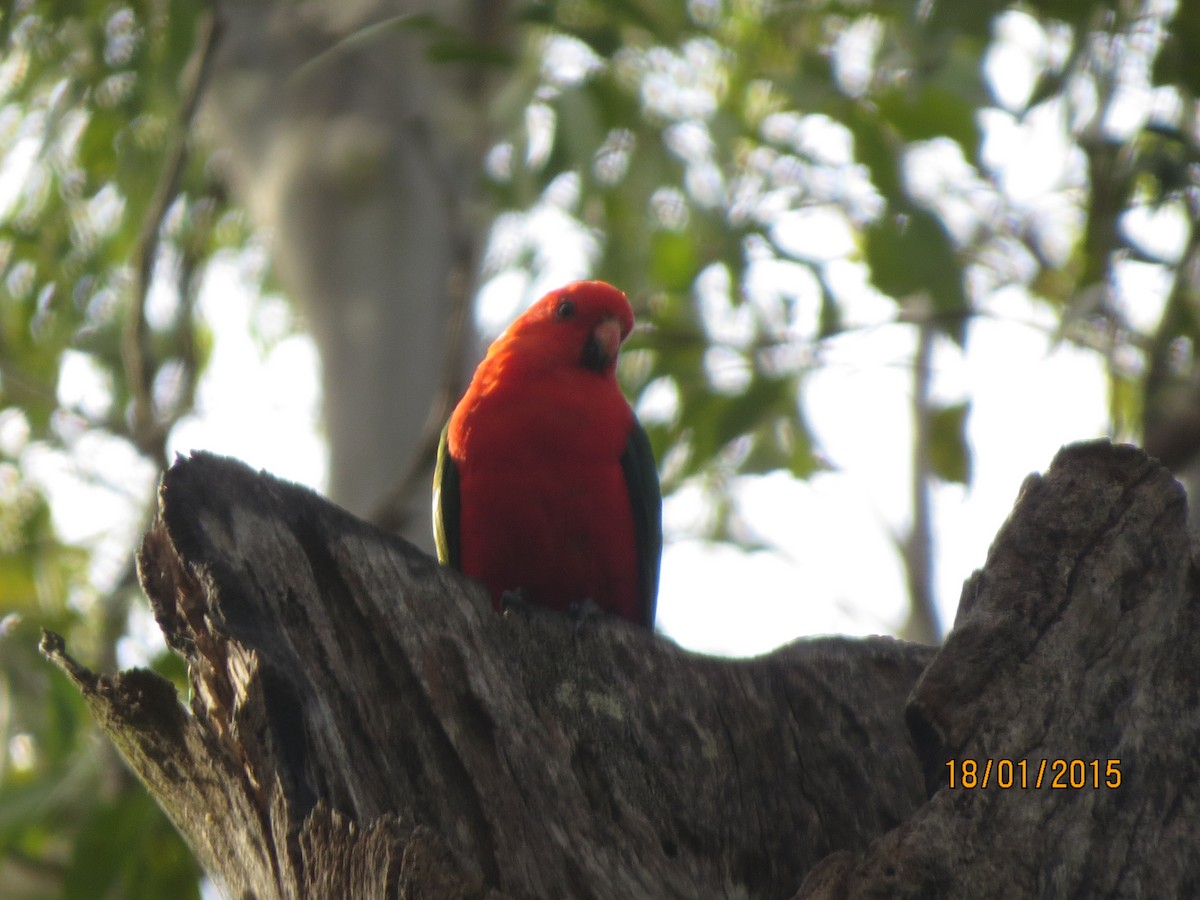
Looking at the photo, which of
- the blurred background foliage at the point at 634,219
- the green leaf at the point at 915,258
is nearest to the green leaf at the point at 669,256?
the blurred background foliage at the point at 634,219

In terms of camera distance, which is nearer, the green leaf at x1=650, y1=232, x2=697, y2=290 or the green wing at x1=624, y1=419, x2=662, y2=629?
the green wing at x1=624, y1=419, x2=662, y2=629

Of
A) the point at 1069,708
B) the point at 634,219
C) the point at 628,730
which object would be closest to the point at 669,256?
the point at 634,219

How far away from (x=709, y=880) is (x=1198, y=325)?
12.0ft

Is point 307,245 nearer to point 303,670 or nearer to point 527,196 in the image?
point 527,196

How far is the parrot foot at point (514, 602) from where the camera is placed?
2.96 m

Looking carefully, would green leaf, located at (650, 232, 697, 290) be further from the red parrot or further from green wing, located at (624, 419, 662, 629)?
green wing, located at (624, 419, 662, 629)

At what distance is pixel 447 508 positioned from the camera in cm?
441

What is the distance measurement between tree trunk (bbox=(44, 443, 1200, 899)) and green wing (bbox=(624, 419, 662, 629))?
1.45 metres

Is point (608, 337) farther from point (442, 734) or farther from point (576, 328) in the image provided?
point (442, 734)

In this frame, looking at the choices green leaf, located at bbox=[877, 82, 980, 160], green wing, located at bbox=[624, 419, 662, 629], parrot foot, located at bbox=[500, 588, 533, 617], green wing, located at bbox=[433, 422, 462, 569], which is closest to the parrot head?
green wing, located at bbox=[624, 419, 662, 629]

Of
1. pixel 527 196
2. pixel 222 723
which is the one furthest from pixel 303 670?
pixel 527 196

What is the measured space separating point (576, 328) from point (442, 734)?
2.49 m

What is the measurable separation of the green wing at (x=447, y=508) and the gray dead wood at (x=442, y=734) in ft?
4.80

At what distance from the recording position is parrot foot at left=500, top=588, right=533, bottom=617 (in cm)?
296
